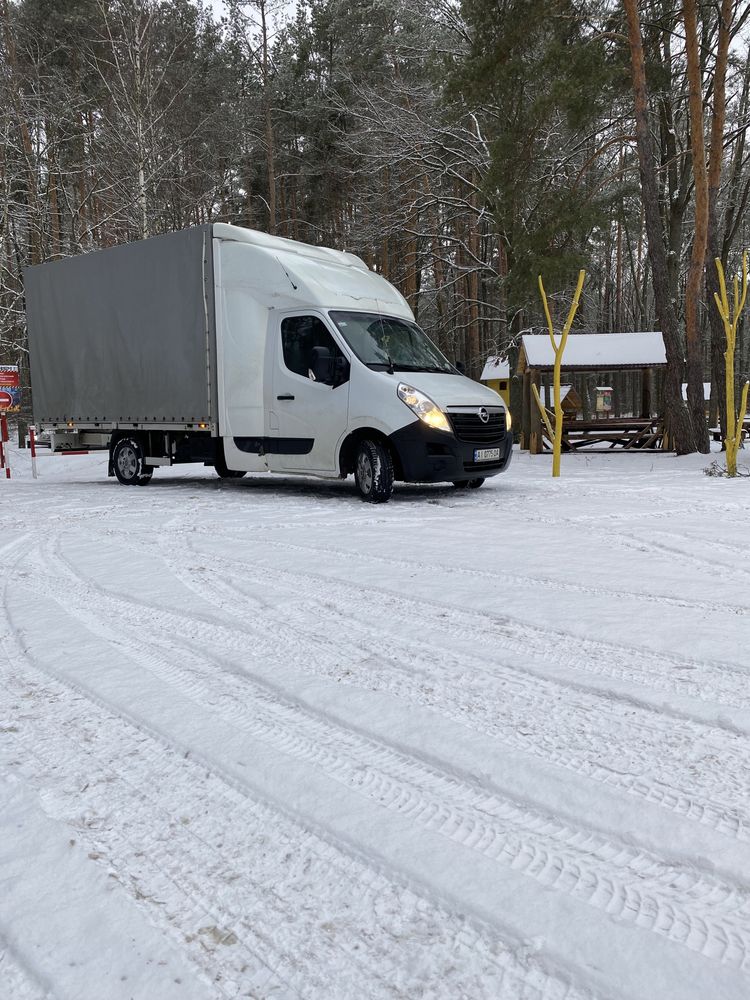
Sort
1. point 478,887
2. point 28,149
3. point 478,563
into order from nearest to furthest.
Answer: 1. point 478,887
2. point 478,563
3. point 28,149

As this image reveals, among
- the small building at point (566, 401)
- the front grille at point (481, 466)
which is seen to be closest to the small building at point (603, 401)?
the small building at point (566, 401)

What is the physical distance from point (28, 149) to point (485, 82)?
1346cm

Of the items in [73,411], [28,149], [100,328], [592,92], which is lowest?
[73,411]

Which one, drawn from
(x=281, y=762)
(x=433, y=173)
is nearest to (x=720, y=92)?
(x=433, y=173)

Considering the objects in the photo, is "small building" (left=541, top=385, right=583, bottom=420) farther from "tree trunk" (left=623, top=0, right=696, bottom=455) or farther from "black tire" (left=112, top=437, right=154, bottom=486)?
"black tire" (left=112, top=437, right=154, bottom=486)

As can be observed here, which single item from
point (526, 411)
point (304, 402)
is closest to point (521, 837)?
point (304, 402)

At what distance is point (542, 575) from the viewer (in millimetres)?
5137

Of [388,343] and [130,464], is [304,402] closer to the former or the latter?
[388,343]

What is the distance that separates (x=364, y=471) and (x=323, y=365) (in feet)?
4.26

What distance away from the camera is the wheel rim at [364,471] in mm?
9070

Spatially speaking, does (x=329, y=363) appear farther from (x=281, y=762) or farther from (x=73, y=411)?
(x=281, y=762)

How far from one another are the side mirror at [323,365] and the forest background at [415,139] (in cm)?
855

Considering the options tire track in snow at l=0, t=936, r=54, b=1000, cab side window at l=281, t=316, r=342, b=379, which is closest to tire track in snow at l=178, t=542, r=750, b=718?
tire track in snow at l=0, t=936, r=54, b=1000

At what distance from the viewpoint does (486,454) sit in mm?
9211
